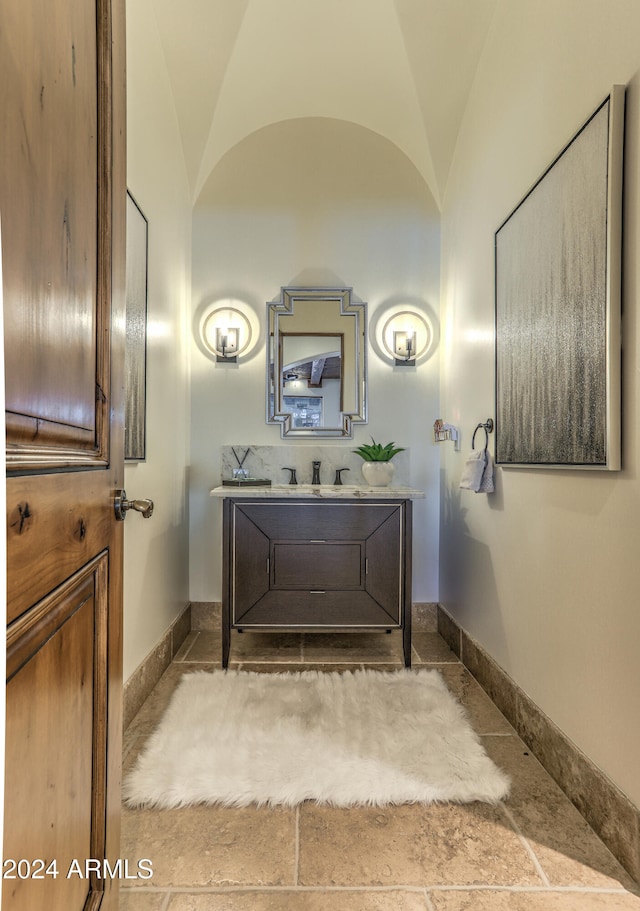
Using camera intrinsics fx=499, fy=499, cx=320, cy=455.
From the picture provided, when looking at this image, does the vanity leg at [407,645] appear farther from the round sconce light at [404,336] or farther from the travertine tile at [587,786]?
the round sconce light at [404,336]

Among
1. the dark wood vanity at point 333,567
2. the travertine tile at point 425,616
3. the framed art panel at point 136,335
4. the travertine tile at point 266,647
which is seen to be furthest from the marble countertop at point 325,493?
the travertine tile at point 425,616

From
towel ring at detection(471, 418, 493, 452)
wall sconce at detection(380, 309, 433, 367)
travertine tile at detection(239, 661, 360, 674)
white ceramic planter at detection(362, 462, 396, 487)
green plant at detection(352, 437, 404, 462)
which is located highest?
wall sconce at detection(380, 309, 433, 367)

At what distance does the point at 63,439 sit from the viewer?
0.71 meters

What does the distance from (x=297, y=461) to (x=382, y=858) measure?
1958 millimetres

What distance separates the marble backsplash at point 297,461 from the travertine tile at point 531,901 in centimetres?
195

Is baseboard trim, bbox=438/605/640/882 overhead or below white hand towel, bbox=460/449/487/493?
below

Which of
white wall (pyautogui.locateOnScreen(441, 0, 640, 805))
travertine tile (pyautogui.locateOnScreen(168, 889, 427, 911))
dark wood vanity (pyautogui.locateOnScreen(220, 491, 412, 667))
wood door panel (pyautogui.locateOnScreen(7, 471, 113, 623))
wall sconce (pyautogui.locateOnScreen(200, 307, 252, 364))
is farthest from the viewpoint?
wall sconce (pyautogui.locateOnScreen(200, 307, 252, 364))

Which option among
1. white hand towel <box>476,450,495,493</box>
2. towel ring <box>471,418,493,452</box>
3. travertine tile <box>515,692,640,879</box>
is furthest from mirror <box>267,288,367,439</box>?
travertine tile <box>515,692,640,879</box>

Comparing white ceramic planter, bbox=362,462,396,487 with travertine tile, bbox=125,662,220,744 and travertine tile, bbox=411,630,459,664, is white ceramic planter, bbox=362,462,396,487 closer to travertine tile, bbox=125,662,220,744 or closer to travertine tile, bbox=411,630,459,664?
travertine tile, bbox=411,630,459,664

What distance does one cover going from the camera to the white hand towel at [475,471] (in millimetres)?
2074

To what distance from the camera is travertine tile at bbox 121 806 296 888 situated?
1.17m

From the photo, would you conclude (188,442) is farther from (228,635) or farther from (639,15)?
(639,15)

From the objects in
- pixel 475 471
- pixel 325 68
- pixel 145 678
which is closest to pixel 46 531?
pixel 145 678

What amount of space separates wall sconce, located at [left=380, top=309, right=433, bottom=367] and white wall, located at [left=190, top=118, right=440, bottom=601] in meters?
0.08
